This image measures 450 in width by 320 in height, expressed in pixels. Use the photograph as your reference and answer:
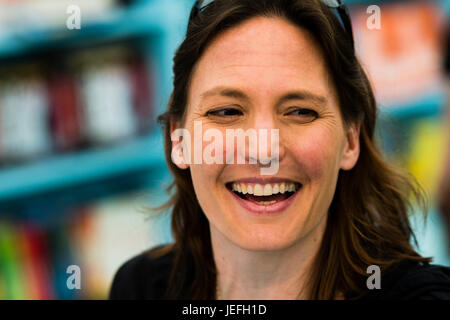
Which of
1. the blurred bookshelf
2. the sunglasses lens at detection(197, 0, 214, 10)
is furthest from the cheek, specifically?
the blurred bookshelf

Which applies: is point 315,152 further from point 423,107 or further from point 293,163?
point 423,107

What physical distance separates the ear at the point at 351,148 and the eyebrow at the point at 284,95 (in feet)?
0.43

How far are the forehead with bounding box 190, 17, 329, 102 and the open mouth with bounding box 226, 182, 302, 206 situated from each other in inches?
7.6

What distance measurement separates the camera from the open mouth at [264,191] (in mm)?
1033

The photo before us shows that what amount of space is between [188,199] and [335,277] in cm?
42

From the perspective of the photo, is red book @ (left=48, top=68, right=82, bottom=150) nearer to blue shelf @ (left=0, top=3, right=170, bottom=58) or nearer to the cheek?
blue shelf @ (left=0, top=3, right=170, bottom=58)

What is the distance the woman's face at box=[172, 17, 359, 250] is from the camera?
991 millimetres

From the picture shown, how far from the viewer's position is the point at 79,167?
81.3 inches

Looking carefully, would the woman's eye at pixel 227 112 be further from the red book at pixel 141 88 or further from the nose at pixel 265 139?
the red book at pixel 141 88

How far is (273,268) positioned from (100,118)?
4.05 ft

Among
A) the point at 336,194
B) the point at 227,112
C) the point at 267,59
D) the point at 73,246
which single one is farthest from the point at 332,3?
the point at 73,246

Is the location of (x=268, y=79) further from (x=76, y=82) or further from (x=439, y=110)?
(x=439, y=110)

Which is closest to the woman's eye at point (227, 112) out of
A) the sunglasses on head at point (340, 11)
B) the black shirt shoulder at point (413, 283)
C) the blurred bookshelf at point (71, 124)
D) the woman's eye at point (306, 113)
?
the woman's eye at point (306, 113)

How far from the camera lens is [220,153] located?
3.36 ft
